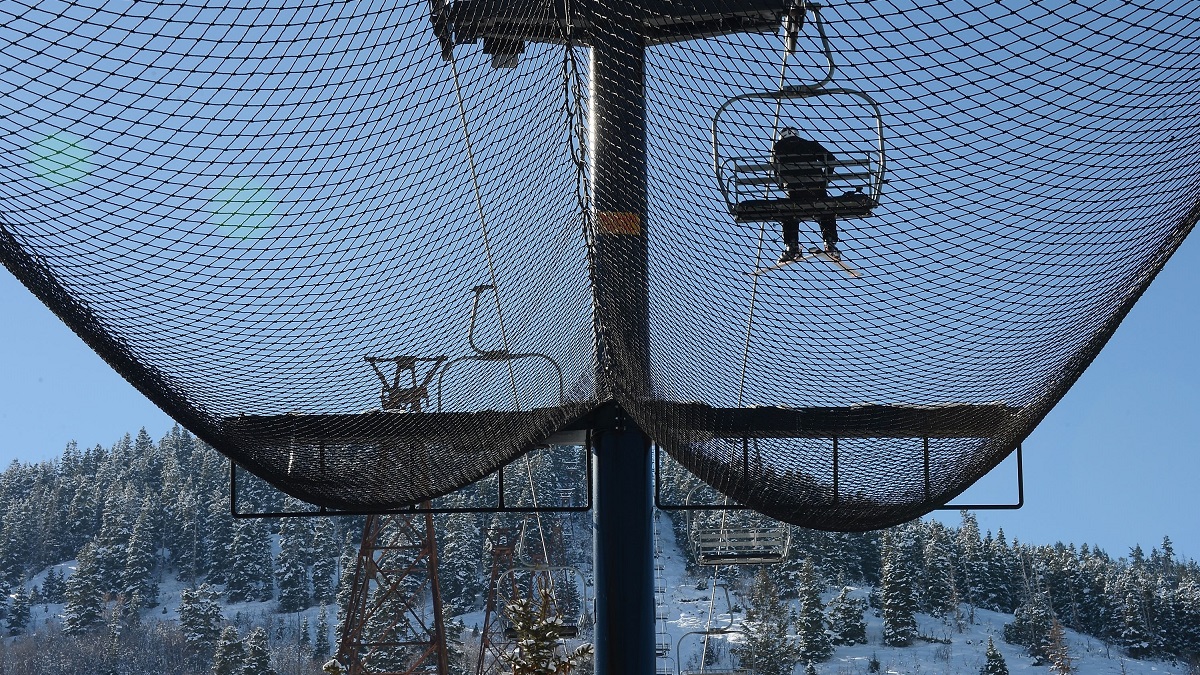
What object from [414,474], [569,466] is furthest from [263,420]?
[569,466]

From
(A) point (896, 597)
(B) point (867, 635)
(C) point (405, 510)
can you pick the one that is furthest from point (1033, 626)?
(C) point (405, 510)

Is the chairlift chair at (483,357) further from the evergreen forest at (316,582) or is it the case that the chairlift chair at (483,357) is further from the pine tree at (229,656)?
the pine tree at (229,656)

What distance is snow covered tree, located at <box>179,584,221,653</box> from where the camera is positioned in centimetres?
5709

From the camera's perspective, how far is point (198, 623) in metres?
57.3

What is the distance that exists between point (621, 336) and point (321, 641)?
5776 centimetres

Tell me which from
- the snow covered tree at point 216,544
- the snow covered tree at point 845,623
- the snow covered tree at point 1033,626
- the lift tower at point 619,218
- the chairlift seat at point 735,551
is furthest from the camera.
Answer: the snow covered tree at point 216,544

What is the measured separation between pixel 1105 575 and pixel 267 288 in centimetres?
6204

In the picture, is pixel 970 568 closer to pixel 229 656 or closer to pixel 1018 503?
pixel 229 656

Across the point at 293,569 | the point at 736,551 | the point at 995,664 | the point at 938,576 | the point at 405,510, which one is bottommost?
the point at 995,664

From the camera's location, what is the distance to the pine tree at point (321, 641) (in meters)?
57.5

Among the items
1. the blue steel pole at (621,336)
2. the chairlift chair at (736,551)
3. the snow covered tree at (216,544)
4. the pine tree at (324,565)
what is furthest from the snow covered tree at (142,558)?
the blue steel pole at (621,336)

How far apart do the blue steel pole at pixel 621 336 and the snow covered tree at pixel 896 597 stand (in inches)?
2059

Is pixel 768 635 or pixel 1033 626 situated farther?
pixel 1033 626

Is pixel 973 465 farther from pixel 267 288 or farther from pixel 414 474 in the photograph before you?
pixel 267 288
